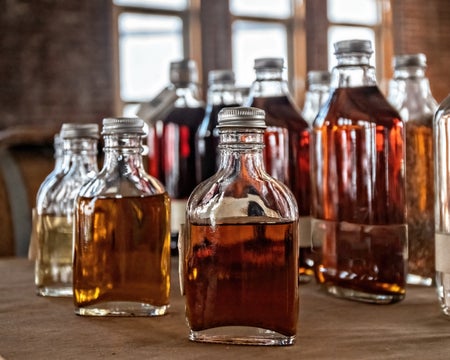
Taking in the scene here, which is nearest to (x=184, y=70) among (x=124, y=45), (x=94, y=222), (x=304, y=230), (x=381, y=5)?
(x=304, y=230)

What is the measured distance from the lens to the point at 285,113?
87 cm

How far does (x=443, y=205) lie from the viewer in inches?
25.4

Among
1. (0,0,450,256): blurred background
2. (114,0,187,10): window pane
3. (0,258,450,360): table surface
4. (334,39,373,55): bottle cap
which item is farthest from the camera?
(114,0,187,10): window pane

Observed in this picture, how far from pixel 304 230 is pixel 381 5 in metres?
4.29

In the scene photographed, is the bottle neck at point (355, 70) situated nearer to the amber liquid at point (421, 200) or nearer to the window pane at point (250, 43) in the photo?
the amber liquid at point (421, 200)

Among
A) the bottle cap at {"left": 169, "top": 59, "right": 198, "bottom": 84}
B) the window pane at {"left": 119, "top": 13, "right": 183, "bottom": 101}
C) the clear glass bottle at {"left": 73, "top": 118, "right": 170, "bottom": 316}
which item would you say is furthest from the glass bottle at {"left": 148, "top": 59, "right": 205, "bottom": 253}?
the window pane at {"left": 119, "top": 13, "right": 183, "bottom": 101}

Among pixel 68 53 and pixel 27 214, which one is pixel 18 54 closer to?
pixel 68 53

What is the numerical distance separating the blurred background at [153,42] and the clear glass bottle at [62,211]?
2.41 m

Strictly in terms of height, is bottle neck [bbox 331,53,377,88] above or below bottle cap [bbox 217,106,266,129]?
above

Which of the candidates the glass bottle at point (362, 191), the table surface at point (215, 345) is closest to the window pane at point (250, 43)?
the glass bottle at point (362, 191)

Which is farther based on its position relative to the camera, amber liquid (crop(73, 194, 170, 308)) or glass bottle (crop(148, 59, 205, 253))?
glass bottle (crop(148, 59, 205, 253))

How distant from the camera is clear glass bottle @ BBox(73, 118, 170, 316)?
65 cm

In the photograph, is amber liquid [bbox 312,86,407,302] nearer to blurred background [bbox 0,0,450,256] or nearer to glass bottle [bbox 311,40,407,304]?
glass bottle [bbox 311,40,407,304]

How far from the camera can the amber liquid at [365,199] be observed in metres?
0.73
